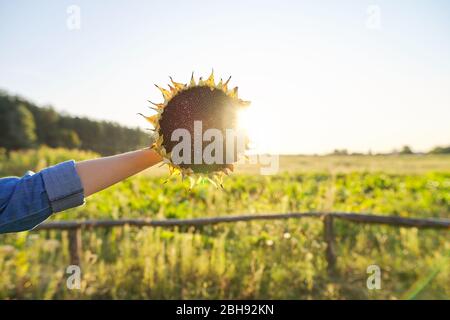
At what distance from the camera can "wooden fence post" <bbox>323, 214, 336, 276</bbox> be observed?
6695 mm

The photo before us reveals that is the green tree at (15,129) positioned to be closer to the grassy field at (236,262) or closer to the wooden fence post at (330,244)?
the grassy field at (236,262)

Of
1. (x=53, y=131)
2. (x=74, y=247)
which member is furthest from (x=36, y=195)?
(x=53, y=131)

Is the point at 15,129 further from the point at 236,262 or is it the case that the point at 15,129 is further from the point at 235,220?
the point at 236,262

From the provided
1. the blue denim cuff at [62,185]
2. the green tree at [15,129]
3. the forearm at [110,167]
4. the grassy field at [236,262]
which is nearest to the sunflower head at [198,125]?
Result: the forearm at [110,167]

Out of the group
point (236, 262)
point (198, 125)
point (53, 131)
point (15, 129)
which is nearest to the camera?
point (198, 125)

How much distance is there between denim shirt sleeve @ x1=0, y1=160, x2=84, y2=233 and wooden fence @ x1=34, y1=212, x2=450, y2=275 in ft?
15.7

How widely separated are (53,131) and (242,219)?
42.3m

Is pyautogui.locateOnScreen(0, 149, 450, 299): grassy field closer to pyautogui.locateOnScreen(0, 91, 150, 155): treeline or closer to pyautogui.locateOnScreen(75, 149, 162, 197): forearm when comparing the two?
pyautogui.locateOnScreen(75, 149, 162, 197): forearm

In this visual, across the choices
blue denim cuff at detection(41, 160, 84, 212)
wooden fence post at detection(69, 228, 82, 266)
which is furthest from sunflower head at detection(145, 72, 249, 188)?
wooden fence post at detection(69, 228, 82, 266)

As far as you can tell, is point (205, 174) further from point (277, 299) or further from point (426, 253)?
point (426, 253)

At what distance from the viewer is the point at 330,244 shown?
6.73 metres

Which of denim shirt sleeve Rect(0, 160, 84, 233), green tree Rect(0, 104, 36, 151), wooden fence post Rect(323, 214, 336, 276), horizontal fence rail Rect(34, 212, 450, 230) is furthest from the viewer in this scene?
green tree Rect(0, 104, 36, 151)

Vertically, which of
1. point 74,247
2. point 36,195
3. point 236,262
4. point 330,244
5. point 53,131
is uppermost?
point 53,131
